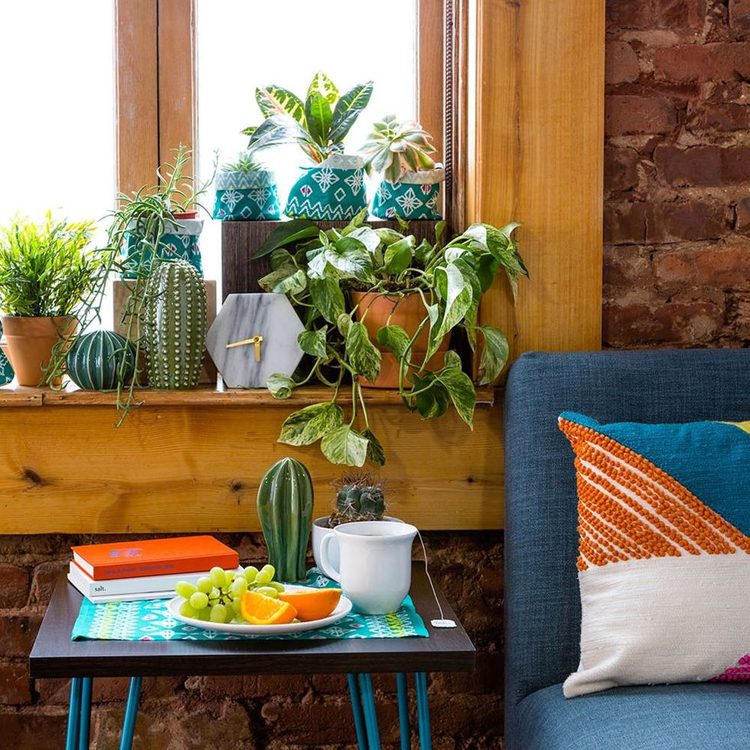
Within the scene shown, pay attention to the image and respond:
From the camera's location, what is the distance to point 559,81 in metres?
1.76

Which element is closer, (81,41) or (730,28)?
(730,28)

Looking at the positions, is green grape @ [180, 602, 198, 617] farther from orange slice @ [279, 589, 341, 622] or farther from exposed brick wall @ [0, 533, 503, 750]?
exposed brick wall @ [0, 533, 503, 750]

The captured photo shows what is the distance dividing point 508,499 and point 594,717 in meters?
0.42

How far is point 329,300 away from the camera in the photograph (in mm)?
1695

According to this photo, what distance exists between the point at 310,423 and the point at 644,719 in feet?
2.28

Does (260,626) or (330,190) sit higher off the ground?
(330,190)

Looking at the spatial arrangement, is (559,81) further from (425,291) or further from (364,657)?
(364,657)

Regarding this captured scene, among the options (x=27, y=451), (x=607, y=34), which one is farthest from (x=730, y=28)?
(x=27, y=451)

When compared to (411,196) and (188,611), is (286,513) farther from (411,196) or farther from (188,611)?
(411,196)

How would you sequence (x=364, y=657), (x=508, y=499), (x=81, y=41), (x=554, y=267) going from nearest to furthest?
(x=364, y=657) < (x=508, y=499) < (x=554, y=267) < (x=81, y=41)

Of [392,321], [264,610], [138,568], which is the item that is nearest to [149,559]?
[138,568]

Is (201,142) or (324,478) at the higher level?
(201,142)

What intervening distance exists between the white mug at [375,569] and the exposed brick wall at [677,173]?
64 centimetres

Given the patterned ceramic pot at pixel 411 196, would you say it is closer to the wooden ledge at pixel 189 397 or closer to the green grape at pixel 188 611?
the wooden ledge at pixel 189 397
